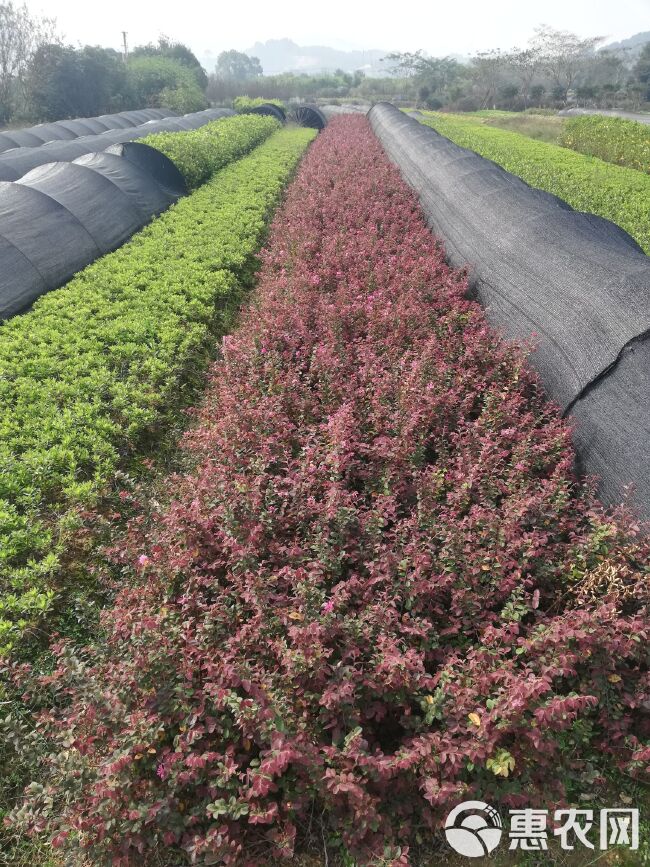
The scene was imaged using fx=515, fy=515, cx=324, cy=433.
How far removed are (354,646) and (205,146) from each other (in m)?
16.2

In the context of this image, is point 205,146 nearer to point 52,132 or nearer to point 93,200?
point 93,200

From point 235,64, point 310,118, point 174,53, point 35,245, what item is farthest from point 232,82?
point 235,64

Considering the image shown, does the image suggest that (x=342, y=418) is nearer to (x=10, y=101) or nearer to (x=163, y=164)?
(x=163, y=164)

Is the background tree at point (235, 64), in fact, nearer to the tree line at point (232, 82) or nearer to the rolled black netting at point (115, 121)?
the tree line at point (232, 82)

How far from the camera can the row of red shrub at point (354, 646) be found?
2117mm

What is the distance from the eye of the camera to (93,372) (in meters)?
5.34

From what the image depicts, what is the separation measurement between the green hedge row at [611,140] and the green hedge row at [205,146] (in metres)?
13.5

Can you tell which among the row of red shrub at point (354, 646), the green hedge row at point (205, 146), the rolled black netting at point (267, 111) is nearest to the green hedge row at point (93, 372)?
the row of red shrub at point (354, 646)

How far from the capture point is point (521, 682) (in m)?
2.15

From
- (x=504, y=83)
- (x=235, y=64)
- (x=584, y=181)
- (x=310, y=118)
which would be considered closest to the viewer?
(x=584, y=181)

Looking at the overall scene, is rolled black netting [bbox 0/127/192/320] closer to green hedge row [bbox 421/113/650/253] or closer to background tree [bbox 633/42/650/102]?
green hedge row [bbox 421/113/650/253]

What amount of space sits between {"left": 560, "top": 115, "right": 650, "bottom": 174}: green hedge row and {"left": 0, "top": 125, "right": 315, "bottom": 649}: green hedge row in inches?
591

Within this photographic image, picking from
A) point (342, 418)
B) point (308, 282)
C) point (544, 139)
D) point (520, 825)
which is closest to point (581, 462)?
point (342, 418)

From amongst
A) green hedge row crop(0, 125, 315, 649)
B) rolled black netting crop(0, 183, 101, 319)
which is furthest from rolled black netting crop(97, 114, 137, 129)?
rolled black netting crop(0, 183, 101, 319)
